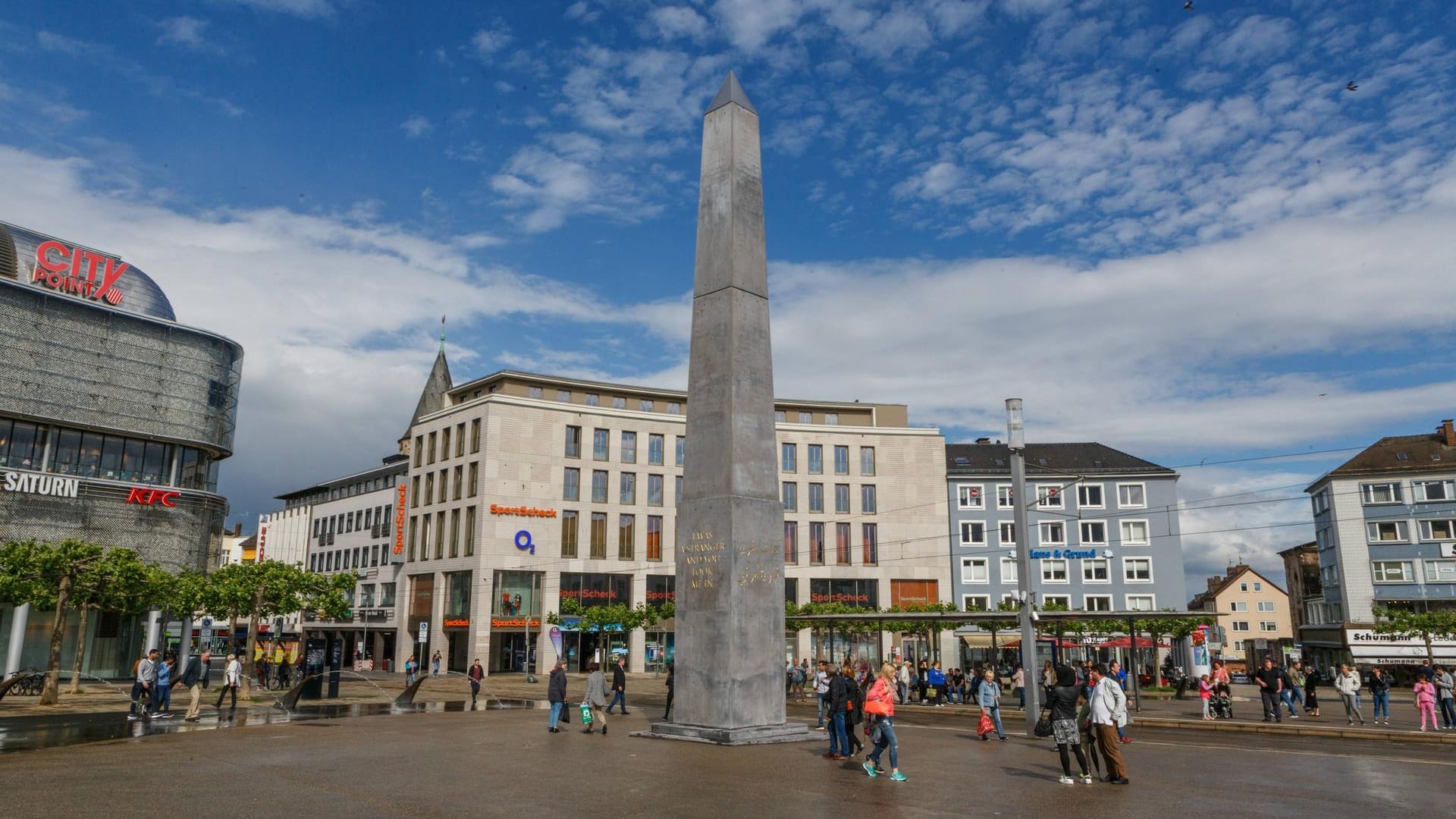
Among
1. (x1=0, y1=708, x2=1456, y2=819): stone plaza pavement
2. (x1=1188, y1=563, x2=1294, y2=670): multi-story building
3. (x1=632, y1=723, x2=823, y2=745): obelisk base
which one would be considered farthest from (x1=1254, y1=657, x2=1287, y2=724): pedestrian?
(x1=1188, y1=563, x2=1294, y2=670): multi-story building

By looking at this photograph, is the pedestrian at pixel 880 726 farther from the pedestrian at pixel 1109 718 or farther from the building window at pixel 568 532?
the building window at pixel 568 532

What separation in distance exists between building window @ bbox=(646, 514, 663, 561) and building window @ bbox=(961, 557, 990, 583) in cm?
2308

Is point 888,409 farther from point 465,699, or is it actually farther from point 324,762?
point 324,762

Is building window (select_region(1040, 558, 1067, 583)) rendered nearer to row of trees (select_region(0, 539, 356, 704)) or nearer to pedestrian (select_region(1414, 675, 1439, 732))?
pedestrian (select_region(1414, 675, 1439, 732))

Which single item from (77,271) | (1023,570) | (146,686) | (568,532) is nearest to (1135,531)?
(568,532)

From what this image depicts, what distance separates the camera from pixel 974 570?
2972 inches

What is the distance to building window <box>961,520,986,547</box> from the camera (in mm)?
76062

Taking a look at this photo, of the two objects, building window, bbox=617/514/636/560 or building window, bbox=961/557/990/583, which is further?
building window, bbox=961/557/990/583

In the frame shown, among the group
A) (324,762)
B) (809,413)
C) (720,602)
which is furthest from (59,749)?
(809,413)

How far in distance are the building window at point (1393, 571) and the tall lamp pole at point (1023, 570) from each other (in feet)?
192

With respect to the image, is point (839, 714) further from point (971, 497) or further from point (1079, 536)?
point (971, 497)

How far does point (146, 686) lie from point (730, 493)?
58.2 feet

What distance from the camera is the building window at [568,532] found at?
69188 mm

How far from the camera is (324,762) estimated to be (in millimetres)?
16406
